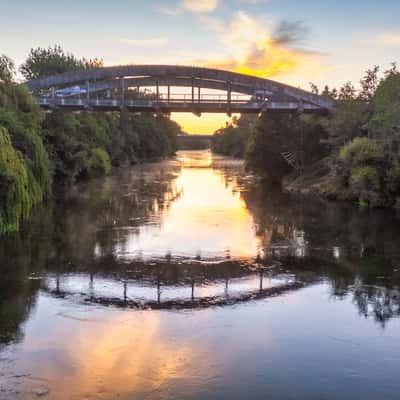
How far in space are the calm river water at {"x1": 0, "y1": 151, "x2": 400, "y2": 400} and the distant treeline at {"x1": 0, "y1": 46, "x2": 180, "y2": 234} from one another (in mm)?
2654

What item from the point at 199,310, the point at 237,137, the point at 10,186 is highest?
the point at 237,137

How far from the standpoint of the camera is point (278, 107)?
64625 millimetres

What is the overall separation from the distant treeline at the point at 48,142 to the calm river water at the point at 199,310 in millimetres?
2654

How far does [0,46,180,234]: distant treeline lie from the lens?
1144 inches

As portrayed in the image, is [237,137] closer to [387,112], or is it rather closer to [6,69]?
[387,112]

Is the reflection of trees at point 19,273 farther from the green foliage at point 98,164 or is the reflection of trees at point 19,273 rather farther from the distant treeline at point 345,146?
the green foliage at point 98,164

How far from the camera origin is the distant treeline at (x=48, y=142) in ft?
95.3

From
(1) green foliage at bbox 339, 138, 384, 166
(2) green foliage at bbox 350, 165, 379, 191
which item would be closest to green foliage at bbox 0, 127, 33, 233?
(2) green foliage at bbox 350, 165, 379, 191

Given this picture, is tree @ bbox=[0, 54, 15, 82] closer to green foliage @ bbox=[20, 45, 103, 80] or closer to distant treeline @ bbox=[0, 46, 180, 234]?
distant treeline @ bbox=[0, 46, 180, 234]

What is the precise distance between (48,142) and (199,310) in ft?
141

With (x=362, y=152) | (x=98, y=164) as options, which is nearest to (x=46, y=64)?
(x=98, y=164)

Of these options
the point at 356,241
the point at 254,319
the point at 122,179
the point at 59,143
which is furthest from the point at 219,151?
the point at 254,319

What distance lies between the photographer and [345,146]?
48.5 metres

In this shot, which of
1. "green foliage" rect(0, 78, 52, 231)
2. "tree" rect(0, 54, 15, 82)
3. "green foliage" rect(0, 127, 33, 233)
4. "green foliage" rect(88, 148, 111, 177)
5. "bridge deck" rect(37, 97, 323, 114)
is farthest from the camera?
"green foliage" rect(88, 148, 111, 177)
